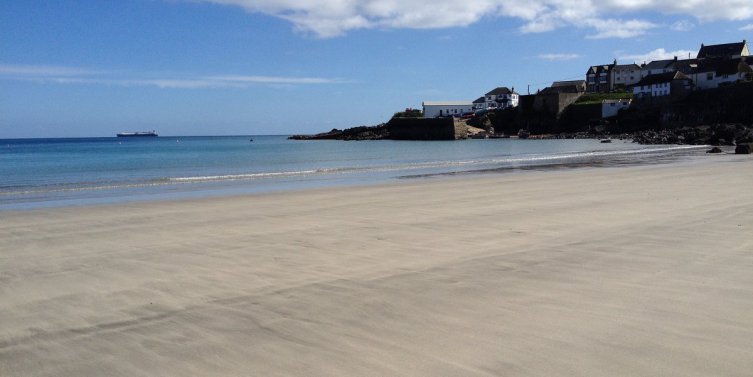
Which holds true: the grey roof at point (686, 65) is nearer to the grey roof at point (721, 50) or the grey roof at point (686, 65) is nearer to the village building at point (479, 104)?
the grey roof at point (721, 50)

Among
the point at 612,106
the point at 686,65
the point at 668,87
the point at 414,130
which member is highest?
the point at 686,65

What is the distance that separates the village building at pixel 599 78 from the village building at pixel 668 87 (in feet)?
86.8

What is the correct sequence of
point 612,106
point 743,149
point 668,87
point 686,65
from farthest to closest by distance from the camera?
point 686,65
point 612,106
point 668,87
point 743,149

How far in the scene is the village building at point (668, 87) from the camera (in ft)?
287

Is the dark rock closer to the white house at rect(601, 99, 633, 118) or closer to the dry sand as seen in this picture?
the dry sand

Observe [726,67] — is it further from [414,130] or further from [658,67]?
[414,130]

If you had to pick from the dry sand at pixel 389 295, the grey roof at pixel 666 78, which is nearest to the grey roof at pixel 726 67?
the grey roof at pixel 666 78

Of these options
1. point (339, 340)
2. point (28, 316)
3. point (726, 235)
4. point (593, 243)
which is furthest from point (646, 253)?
point (28, 316)

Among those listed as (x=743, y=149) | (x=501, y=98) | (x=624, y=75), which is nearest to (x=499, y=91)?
(x=501, y=98)

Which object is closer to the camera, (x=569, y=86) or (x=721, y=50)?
(x=721, y=50)

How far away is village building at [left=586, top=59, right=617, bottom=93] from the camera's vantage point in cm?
11955

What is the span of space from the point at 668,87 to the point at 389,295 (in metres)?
95.0

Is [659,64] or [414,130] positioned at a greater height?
[659,64]

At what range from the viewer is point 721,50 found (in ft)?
365
